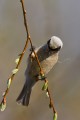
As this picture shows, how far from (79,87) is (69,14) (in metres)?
0.36

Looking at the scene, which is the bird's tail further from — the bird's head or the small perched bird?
the bird's head

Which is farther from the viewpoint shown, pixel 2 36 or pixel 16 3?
pixel 16 3

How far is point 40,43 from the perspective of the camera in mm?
1873

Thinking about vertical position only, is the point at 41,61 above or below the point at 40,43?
above

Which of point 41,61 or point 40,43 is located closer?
point 41,61

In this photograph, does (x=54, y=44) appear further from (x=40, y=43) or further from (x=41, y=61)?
(x=40, y=43)

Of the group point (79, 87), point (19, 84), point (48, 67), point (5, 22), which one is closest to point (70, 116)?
point (79, 87)

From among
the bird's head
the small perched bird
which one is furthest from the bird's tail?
the bird's head

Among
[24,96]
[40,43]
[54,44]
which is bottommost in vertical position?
[40,43]

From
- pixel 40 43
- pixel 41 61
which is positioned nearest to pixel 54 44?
pixel 41 61

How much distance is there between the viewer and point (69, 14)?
2.31 m

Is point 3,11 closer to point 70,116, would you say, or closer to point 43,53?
point 70,116

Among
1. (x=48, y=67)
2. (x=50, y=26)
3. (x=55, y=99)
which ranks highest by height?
(x=48, y=67)

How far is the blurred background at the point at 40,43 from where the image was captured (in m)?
1.98
